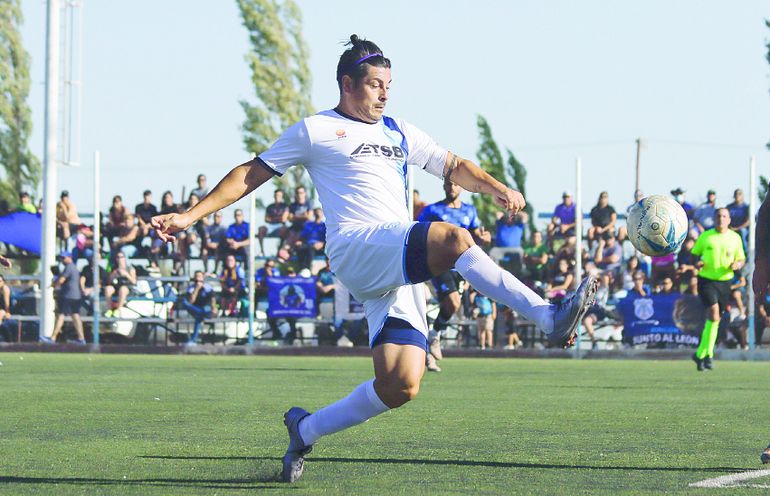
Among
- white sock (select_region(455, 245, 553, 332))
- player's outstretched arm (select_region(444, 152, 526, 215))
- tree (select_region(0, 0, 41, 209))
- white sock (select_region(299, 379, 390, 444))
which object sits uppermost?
tree (select_region(0, 0, 41, 209))

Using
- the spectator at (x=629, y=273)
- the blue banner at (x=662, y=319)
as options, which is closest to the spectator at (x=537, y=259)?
the spectator at (x=629, y=273)

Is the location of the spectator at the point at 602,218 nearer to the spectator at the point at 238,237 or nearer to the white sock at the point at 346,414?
the spectator at the point at 238,237

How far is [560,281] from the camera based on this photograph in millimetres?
25484

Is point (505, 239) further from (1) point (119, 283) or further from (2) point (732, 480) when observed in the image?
(2) point (732, 480)

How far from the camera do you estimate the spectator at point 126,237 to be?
2736 centimetres

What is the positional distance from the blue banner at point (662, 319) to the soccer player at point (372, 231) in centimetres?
1807

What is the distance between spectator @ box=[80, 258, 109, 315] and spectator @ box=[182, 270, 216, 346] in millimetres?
1718

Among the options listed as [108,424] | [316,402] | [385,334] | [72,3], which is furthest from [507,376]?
[72,3]

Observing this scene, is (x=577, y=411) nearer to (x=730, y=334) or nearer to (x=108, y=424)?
(x=108, y=424)

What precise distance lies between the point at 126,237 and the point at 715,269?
12487 mm

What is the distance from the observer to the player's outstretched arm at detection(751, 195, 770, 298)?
24.8 feet

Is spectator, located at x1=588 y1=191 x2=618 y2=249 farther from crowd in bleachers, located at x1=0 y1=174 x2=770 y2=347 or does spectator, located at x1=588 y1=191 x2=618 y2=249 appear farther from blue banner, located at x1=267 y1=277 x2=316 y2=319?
blue banner, located at x1=267 y1=277 x2=316 y2=319

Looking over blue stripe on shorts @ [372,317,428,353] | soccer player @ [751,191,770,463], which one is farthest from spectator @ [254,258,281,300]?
blue stripe on shorts @ [372,317,428,353]

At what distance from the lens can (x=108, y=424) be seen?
32.4 feet
